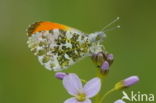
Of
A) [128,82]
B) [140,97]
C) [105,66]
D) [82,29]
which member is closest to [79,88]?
[105,66]

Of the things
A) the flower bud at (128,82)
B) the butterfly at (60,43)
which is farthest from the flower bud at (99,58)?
the flower bud at (128,82)

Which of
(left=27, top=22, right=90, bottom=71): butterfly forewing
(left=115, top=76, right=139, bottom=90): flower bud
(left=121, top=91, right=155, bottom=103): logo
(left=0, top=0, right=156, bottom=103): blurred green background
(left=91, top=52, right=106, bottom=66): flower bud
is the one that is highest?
(left=0, top=0, right=156, bottom=103): blurred green background

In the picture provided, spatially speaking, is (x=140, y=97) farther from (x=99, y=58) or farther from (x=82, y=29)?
(x=99, y=58)

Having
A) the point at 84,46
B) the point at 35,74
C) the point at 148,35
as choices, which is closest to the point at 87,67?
the point at 35,74

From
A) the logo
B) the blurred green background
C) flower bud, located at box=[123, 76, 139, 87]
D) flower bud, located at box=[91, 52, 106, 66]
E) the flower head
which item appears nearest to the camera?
the flower head

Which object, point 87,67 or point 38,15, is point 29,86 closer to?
point 87,67

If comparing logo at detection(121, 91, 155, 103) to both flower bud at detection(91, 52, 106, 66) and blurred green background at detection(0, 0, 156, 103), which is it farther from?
flower bud at detection(91, 52, 106, 66)

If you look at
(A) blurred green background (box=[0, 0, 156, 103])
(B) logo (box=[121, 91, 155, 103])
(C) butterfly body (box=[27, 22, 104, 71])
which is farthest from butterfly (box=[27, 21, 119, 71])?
(A) blurred green background (box=[0, 0, 156, 103])
